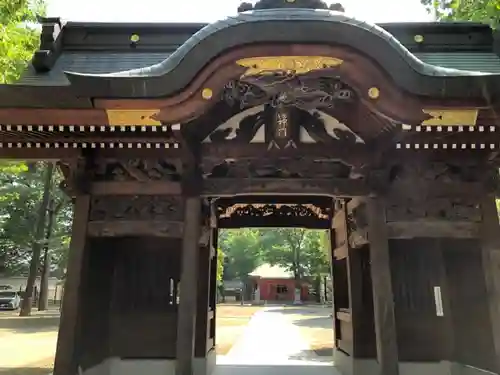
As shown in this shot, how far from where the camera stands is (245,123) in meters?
5.45

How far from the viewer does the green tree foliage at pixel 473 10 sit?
7699 millimetres

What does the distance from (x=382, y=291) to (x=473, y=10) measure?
6.92 metres

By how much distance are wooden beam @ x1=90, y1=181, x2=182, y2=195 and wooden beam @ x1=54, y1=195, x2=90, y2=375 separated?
23 centimetres

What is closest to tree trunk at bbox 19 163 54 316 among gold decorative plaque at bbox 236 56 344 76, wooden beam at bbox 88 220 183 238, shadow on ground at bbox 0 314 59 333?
shadow on ground at bbox 0 314 59 333

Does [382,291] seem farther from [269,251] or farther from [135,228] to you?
[269,251]

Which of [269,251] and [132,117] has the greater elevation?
[269,251]

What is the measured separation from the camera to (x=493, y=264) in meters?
5.36

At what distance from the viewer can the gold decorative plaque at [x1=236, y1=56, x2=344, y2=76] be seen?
4.34 metres

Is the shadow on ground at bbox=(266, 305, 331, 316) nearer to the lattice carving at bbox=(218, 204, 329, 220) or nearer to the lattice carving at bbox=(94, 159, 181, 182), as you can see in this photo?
the lattice carving at bbox=(218, 204, 329, 220)

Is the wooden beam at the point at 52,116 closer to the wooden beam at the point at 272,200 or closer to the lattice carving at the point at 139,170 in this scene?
the lattice carving at the point at 139,170

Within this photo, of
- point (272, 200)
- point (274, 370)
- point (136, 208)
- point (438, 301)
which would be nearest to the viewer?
point (136, 208)

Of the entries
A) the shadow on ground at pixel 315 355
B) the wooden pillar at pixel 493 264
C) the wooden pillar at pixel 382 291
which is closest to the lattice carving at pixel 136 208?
the wooden pillar at pixel 382 291

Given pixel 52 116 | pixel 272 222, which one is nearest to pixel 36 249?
pixel 272 222

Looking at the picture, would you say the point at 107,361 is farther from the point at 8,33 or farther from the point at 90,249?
the point at 8,33
